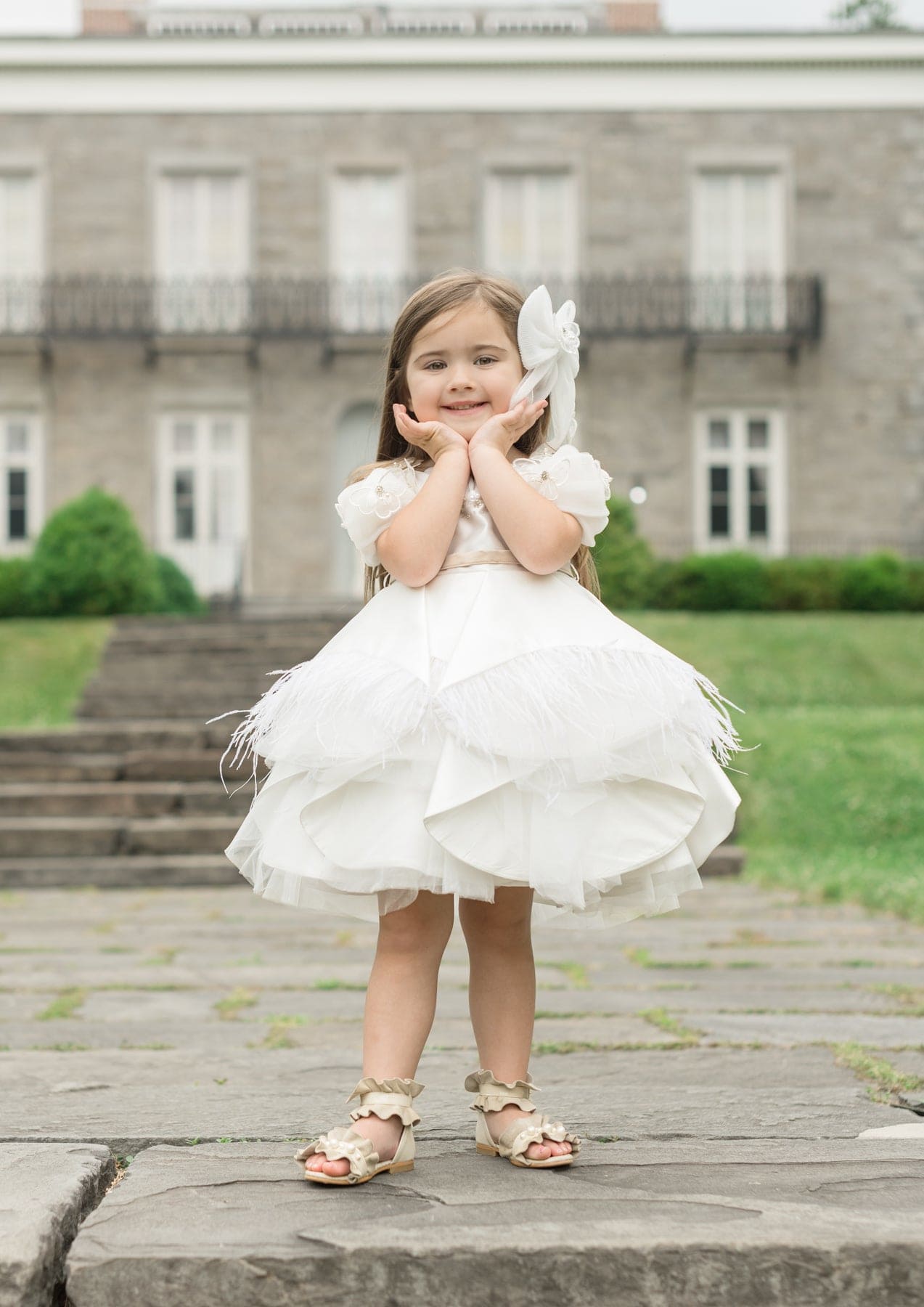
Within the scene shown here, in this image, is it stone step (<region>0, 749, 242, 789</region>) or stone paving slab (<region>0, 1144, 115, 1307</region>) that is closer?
stone paving slab (<region>0, 1144, 115, 1307</region>)

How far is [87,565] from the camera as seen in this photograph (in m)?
14.5

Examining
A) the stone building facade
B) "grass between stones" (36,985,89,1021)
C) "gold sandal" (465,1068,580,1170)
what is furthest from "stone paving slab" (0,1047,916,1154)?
the stone building facade

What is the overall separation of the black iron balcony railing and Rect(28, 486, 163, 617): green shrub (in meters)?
5.91

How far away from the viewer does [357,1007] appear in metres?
4.10

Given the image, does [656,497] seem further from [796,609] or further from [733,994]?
[733,994]

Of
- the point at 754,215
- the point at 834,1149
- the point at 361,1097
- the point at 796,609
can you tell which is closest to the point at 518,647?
the point at 361,1097

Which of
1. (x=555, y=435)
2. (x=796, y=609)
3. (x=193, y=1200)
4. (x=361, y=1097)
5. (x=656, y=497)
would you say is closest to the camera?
(x=193, y=1200)

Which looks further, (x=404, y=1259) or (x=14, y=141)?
(x=14, y=141)

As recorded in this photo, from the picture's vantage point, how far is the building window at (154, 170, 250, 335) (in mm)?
19953

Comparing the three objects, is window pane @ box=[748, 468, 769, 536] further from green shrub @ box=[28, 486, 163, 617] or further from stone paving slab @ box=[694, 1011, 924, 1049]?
stone paving slab @ box=[694, 1011, 924, 1049]

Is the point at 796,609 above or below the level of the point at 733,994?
above

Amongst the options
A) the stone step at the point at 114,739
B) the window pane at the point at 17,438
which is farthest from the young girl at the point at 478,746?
the window pane at the point at 17,438

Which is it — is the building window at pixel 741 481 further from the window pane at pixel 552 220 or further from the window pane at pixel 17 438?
the window pane at pixel 17 438

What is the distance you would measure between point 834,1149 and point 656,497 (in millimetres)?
17900
